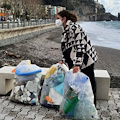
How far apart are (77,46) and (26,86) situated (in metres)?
1.21

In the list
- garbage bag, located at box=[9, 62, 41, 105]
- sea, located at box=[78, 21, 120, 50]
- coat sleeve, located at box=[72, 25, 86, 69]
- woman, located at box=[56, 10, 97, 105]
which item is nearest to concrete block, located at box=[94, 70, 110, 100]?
woman, located at box=[56, 10, 97, 105]

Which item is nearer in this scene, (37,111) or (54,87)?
(37,111)

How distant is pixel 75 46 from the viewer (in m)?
3.53

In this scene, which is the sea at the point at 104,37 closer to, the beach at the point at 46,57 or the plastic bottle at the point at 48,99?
the beach at the point at 46,57

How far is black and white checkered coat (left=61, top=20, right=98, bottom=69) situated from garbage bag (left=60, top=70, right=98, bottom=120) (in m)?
0.23

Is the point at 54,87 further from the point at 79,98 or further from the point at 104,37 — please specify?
the point at 104,37

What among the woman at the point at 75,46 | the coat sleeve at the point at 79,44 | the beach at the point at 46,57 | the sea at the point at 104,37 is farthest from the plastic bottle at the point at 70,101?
the sea at the point at 104,37

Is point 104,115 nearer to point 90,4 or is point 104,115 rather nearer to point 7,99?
point 7,99

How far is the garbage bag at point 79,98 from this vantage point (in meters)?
3.47

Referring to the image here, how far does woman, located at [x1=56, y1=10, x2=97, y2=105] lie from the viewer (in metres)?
3.48

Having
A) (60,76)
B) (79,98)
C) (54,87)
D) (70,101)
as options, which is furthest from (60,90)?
(79,98)

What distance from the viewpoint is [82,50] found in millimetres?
3480

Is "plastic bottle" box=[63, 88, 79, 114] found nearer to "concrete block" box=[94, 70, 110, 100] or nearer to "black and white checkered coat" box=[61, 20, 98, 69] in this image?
"black and white checkered coat" box=[61, 20, 98, 69]

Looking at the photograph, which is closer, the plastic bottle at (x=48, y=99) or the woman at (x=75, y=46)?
the woman at (x=75, y=46)
